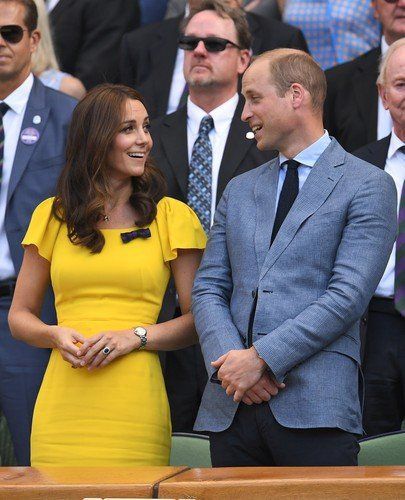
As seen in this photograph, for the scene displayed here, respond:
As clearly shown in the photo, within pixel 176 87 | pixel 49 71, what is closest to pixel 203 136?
pixel 176 87

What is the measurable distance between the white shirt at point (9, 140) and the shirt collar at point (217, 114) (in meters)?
0.78

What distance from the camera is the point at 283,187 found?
417 centimetres

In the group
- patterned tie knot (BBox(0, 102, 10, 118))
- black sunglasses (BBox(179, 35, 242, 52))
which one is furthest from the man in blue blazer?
patterned tie knot (BBox(0, 102, 10, 118))

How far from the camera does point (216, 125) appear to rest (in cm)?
561

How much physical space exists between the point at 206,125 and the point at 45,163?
81 cm

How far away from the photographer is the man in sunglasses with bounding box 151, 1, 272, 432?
5293 mm

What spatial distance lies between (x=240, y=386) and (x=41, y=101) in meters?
2.22

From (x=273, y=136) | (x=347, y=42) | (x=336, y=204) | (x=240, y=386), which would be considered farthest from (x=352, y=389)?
(x=347, y=42)

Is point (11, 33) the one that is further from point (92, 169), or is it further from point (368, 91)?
point (368, 91)

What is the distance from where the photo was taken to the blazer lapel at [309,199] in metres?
3.99

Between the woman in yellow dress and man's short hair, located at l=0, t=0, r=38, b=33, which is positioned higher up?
man's short hair, located at l=0, t=0, r=38, b=33

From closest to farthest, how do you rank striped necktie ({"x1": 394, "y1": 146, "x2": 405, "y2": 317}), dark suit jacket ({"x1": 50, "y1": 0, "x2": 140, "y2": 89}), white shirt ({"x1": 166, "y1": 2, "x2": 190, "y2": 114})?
striped necktie ({"x1": 394, "y1": 146, "x2": 405, "y2": 317}), white shirt ({"x1": 166, "y1": 2, "x2": 190, "y2": 114}), dark suit jacket ({"x1": 50, "y1": 0, "x2": 140, "y2": 89})

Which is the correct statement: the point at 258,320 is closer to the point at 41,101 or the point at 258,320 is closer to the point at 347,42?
the point at 41,101

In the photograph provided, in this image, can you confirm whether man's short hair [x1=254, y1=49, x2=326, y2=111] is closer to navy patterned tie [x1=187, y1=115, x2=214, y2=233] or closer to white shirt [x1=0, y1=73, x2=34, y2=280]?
navy patterned tie [x1=187, y1=115, x2=214, y2=233]
